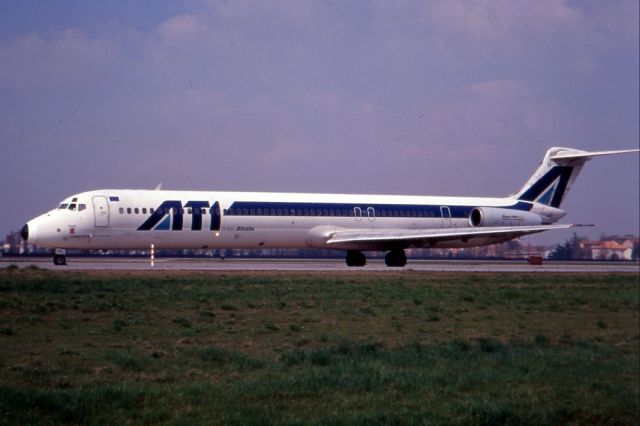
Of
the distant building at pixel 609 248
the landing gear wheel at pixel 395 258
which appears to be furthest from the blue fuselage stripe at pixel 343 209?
the distant building at pixel 609 248

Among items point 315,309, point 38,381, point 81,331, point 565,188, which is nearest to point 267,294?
point 315,309

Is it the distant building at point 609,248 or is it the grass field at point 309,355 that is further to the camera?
the distant building at point 609,248

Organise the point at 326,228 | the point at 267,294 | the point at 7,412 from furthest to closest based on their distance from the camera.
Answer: the point at 326,228 < the point at 267,294 < the point at 7,412

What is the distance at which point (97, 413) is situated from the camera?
889cm

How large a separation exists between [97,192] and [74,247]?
2.43 m

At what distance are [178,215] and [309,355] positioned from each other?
22.5 m

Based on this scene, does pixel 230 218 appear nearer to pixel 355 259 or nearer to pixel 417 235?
pixel 355 259

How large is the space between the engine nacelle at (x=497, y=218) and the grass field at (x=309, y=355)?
60.8 feet

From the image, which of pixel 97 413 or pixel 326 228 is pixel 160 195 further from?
pixel 97 413

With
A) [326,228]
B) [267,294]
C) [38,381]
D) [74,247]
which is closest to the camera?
[38,381]

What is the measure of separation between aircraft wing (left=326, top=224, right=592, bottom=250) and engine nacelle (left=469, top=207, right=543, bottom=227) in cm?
106

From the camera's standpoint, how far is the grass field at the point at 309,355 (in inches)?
367

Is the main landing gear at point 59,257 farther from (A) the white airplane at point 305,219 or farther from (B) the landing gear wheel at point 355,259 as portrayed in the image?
(B) the landing gear wheel at point 355,259

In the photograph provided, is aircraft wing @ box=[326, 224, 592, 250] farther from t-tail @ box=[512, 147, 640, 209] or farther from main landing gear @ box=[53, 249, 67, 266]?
main landing gear @ box=[53, 249, 67, 266]
